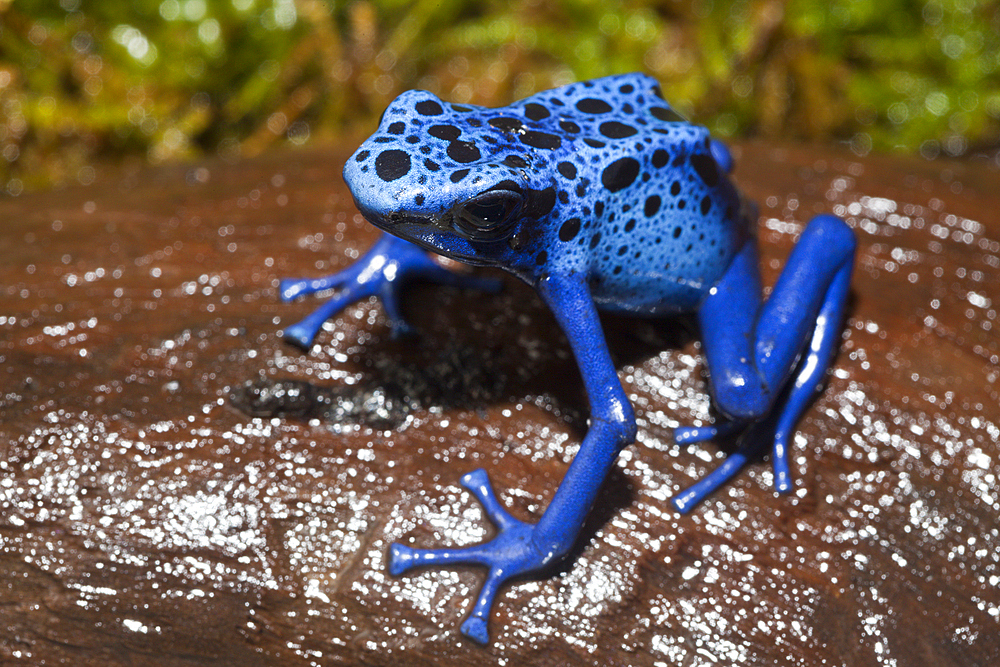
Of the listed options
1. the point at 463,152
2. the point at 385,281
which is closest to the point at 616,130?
the point at 463,152

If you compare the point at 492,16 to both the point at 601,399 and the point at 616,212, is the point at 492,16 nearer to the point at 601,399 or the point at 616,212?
the point at 616,212

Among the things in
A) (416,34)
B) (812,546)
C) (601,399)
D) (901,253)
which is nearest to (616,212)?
(601,399)

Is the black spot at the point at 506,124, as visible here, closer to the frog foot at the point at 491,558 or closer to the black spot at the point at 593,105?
the black spot at the point at 593,105

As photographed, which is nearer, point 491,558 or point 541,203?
point 541,203

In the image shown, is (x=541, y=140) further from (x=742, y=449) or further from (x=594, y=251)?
(x=742, y=449)

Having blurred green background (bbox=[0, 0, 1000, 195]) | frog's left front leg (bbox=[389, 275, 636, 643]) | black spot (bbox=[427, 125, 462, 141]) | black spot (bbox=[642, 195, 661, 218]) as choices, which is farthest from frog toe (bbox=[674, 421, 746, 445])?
blurred green background (bbox=[0, 0, 1000, 195])

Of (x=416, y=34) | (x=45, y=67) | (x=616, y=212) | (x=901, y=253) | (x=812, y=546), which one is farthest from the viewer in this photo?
(x=416, y=34)
